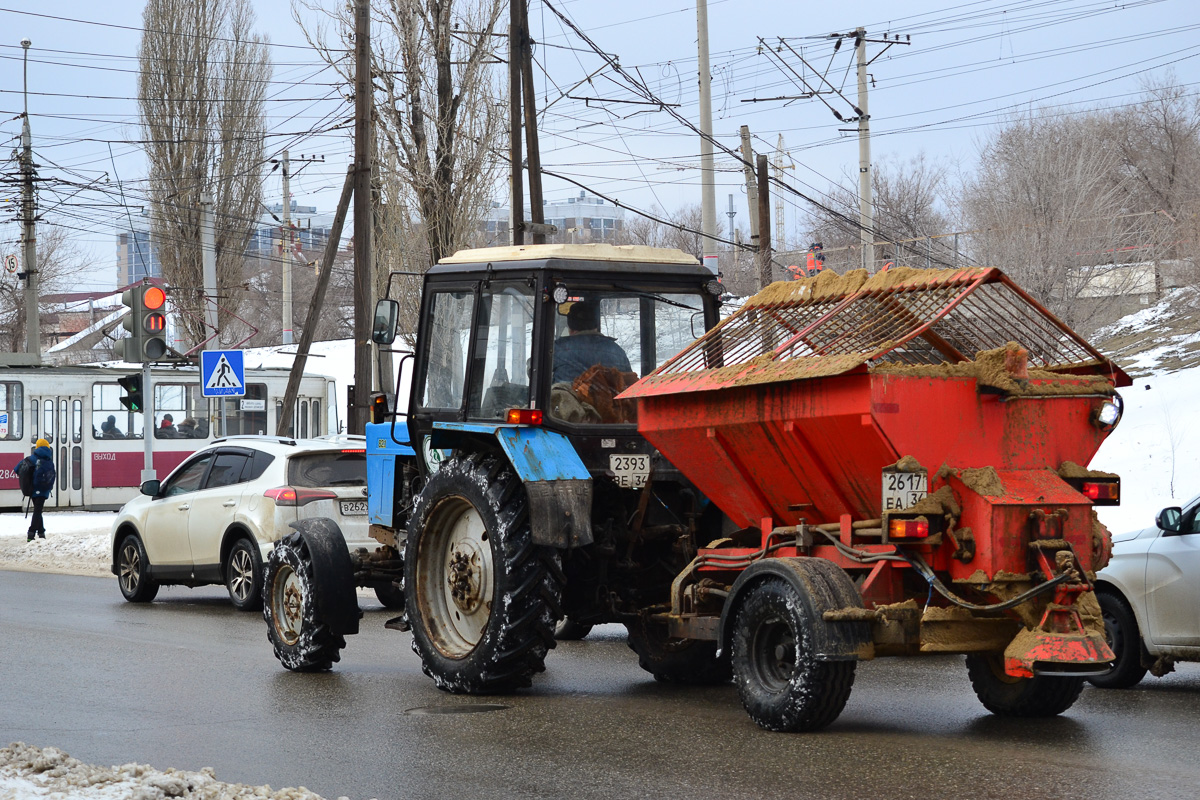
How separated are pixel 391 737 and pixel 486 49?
23.6 m

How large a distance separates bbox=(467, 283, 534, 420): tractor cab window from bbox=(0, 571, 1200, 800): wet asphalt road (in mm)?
1803

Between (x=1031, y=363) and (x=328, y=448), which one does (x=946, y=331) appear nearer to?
(x=1031, y=363)

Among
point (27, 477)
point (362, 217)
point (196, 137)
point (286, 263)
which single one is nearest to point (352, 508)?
point (362, 217)

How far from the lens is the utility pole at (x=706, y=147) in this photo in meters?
23.9

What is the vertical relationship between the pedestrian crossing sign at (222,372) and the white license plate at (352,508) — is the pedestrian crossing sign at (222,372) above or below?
above

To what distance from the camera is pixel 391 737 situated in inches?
297

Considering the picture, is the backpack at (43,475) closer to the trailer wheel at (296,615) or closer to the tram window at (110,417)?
the tram window at (110,417)

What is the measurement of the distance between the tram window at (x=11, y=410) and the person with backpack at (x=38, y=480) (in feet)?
13.8

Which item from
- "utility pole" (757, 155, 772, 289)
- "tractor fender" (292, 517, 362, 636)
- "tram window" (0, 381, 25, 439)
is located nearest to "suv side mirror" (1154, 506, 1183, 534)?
"tractor fender" (292, 517, 362, 636)

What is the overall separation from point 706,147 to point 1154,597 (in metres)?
16.2

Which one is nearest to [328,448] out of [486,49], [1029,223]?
[486,49]

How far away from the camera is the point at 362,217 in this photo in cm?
2331

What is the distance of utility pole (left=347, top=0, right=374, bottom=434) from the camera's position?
22.6 metres

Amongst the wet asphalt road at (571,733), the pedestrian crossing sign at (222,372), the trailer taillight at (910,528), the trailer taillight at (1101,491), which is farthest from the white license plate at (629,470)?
the pedestrian crossing sign at (222,372)
